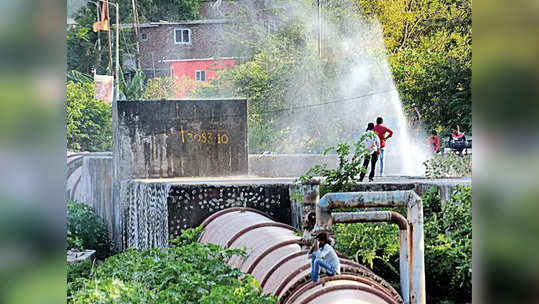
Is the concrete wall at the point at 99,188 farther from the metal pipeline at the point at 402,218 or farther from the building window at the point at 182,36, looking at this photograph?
the building window at the point at 182,36

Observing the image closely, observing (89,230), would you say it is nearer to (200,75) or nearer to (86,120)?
(86,120)

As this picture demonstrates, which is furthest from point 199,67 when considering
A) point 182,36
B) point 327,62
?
point 327,62

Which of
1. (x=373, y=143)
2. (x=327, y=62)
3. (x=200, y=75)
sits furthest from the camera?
(x=200, y=75)

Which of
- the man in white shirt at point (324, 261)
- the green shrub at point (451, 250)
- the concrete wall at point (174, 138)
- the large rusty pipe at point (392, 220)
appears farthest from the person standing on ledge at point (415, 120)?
the man in white shirt at point (324, 261)

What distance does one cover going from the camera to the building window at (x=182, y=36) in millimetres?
22969

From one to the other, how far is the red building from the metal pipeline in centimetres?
1630

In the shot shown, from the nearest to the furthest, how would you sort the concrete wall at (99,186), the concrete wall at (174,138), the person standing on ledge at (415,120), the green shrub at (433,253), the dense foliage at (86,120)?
the green shrub at (433,253) → the concrete wall at (174,138) → the concrete wall at (99,186) → the person standing on ledge at (415,120) → the dense foliage at (86,120)

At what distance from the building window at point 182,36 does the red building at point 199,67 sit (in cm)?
61

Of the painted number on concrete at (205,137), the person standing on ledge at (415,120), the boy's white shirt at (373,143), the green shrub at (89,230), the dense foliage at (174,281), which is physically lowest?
the green shrub at (89,230)

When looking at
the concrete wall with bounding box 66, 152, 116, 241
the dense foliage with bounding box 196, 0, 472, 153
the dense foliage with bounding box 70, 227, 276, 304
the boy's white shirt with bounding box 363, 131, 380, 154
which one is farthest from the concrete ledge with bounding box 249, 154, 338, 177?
the dense foliage with bounding box 70, 227, 276, 304

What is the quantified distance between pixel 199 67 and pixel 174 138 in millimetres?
13344

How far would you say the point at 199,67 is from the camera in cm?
2280
